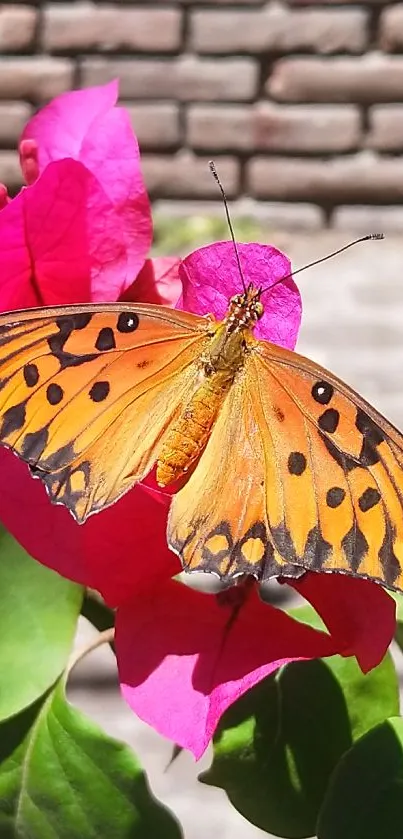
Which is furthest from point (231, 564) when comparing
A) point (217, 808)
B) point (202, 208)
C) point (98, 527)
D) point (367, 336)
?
point (202, 208)

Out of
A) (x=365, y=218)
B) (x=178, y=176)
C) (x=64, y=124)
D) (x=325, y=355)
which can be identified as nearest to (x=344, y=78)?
(x=365, y=218)

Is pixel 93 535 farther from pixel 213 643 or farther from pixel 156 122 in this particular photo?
pixel 156 122

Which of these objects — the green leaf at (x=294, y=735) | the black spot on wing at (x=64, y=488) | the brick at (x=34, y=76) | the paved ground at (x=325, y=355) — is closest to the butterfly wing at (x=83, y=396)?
the black spot on wing at (x=64, y=488)

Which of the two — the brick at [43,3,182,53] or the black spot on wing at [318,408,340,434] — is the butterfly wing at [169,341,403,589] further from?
the brick at [43,3,182,53]

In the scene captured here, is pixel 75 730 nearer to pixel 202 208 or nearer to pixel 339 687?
pixel 339 687

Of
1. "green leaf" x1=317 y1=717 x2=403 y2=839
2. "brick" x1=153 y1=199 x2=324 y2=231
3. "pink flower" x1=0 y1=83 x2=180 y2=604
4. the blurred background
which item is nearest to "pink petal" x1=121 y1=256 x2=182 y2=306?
"pink flower" x1=0 y1=83 x2=180 y2=604

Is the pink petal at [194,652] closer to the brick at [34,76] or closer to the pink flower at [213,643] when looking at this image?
the pink flower at [213,643]
